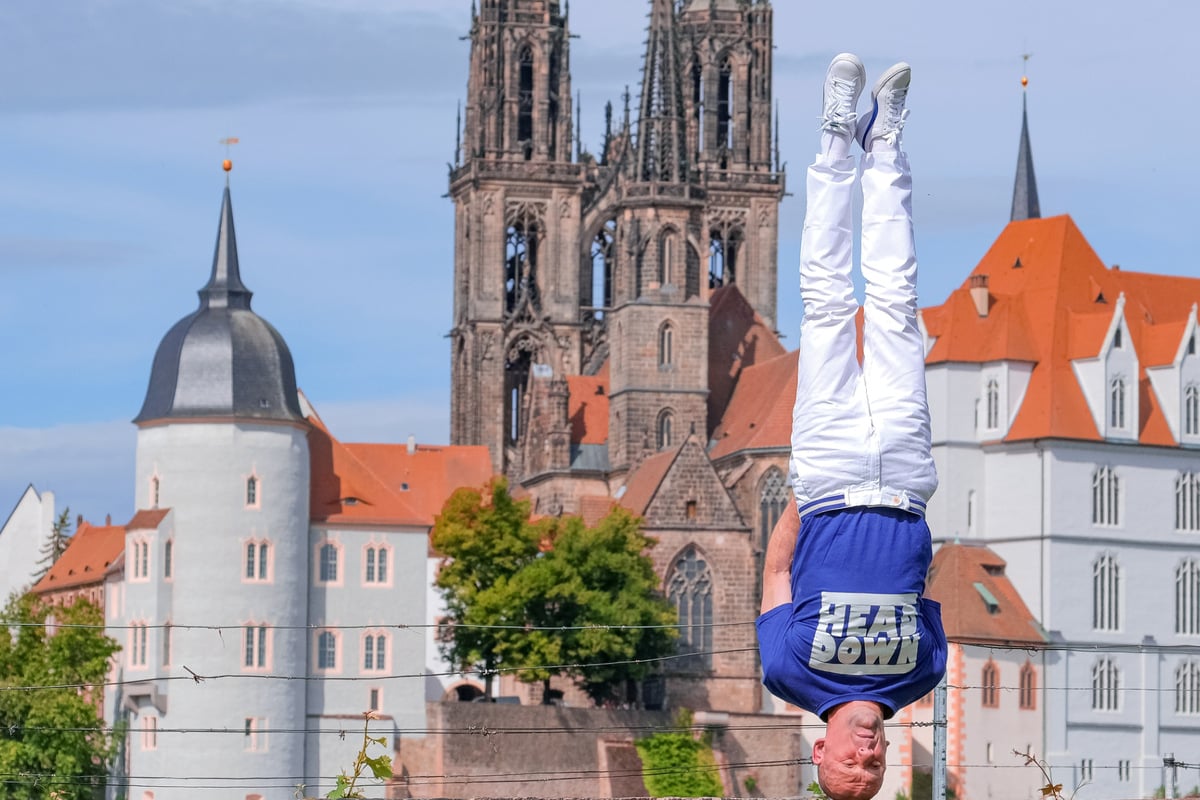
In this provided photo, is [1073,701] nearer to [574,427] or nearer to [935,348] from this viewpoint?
[935,348]

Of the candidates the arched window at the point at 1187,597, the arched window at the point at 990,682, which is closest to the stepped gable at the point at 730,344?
the arched window at the point at 1187,597

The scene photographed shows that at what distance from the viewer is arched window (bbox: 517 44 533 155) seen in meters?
117

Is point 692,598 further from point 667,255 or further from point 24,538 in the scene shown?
point 24,538

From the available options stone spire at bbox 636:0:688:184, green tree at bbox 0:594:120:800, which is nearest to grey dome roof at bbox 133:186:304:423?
green tree at bbox 0:594:120:800

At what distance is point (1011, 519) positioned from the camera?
89.8 metres

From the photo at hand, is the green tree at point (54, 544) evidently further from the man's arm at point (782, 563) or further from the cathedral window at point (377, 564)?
the man's arm at point (782, 563)

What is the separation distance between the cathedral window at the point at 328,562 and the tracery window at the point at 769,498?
1867 cm

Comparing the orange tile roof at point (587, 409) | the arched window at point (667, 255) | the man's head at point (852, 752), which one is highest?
the arched window at point (667, 255)

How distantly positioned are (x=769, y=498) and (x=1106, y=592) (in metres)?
13.0

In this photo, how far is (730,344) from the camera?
358 ft

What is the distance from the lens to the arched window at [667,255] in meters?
98.1

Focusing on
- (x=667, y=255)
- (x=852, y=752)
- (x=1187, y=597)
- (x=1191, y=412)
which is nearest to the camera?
(x=852, y=752)

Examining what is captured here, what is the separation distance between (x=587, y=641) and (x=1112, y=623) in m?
17.9

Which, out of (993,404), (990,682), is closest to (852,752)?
(990,682)
